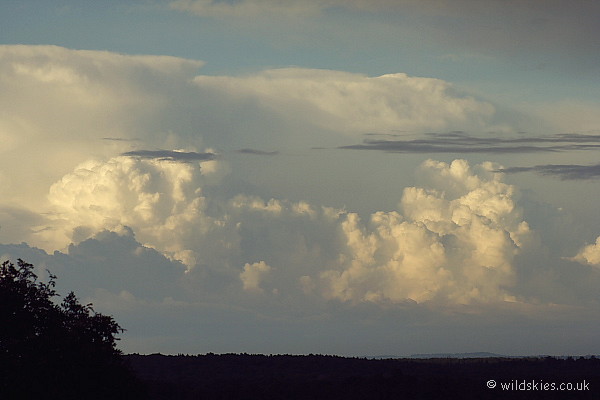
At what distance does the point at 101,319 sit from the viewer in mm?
78000

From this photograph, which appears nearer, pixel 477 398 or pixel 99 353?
pixel 99 353

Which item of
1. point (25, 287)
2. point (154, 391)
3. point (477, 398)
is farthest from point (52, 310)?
point (477, 398)

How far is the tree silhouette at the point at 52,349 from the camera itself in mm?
72500

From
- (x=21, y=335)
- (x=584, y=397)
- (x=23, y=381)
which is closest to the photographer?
(x=23, y=381)

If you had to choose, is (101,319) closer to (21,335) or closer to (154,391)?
(21,335)

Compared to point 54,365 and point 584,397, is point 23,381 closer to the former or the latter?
point 54,365

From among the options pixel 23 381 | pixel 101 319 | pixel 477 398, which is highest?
pixel 477 398

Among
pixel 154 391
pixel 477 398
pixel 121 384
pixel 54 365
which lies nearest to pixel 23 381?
pixel 54 365

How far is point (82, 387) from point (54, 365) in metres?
2.94

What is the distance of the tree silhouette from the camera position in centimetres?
7250

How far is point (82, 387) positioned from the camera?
243 feet

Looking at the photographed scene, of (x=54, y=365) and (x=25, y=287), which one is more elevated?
(x=25, y=287)

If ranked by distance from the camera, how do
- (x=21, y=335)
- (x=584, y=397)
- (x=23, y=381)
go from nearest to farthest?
(x=23, y=381), (x=21, y=335), (x=584, y=397)

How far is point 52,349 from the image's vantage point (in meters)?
73.5
